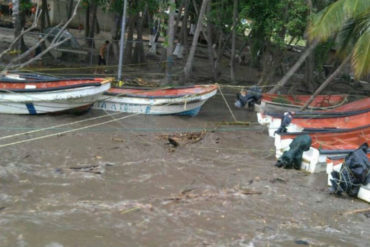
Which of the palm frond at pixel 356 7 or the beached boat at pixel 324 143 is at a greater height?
the palm frond at pixel 356 7

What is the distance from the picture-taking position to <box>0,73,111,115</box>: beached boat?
47.0 ft

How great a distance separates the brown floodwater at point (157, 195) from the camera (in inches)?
284

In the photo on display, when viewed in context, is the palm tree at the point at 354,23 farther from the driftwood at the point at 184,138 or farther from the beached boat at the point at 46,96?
the beached boat at the point at 46,96

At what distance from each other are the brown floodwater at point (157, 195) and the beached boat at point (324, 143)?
0.32m

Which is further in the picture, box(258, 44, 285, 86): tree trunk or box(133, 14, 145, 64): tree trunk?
box(133, 14, 145, 64): tree trunk

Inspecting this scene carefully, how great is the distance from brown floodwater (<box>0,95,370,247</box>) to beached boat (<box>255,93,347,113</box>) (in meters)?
3.79

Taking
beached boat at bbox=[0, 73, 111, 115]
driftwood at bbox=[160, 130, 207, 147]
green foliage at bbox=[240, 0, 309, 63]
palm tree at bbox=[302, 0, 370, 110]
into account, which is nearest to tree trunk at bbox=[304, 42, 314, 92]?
green foliage at bbox=[240, 0, 309, 63]

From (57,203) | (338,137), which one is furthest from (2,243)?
(338,137)

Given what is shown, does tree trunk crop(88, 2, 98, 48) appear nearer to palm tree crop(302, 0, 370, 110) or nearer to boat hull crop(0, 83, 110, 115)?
boat hull crop(0, 83, 110, 115)

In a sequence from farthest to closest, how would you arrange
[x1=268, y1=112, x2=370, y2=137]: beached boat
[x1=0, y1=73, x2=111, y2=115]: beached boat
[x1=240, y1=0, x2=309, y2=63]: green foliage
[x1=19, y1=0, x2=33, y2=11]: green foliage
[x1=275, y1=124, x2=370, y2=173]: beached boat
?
[x1=19, y1=0, x2=33, y2=11]: green foliage, [x1=240, y1=0, x2=309, y2=63]: green foliage, [x1=0, y1=73, x2=111, y2=115]: beached boat, [x1=268, y1=112, x2=370, y2=137]: beached boat, [x1=275, y1=124, x2=370, y2=173]: beached boat

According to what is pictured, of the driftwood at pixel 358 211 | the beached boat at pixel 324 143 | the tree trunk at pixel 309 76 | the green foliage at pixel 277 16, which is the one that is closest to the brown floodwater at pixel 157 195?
the driftwood at pixel 358 211

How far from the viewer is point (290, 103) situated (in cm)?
1783

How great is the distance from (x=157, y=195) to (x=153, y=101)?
6.89 meters

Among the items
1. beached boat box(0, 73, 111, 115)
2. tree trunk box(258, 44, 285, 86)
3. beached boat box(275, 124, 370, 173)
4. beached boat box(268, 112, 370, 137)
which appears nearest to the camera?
beached boat box(275, 124, 370, 173)
